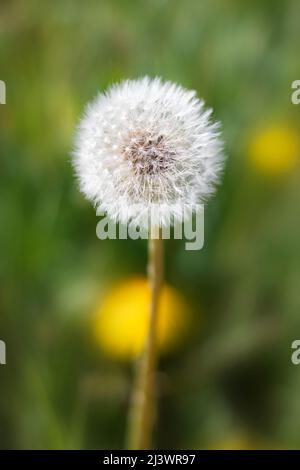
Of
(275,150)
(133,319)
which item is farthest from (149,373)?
(275,150)

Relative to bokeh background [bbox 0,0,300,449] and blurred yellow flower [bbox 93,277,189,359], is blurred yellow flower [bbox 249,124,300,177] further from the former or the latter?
blurred yellow flower [bbox 93,277,189,359]

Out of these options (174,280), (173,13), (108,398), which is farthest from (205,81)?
(108,398)

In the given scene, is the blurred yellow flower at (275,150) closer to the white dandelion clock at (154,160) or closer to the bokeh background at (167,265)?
the bokeh background at (167,265)

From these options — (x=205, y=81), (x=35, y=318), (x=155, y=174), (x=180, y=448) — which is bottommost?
(x=180, y=448)

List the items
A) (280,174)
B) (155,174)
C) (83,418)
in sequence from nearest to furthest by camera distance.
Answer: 1. (155,174)
2. (83,418)
3. (280,174)

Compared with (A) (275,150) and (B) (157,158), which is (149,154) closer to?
(B) (157,158)

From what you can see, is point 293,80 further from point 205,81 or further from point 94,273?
point 94,273
